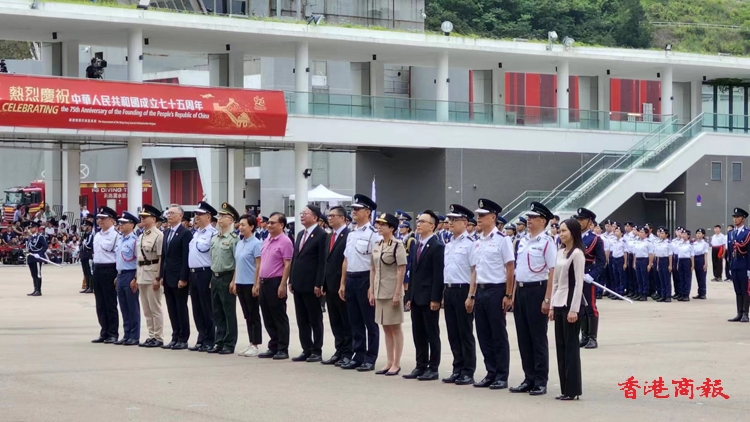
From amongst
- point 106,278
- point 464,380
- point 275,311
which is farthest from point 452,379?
point 106,278

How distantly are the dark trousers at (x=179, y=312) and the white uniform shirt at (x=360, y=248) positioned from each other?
10.5 feet

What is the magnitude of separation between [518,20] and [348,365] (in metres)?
65.6

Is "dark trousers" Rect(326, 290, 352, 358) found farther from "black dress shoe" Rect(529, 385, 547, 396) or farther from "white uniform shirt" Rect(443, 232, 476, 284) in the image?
"black dress shoe" Rect(529, 385, 547, 396)

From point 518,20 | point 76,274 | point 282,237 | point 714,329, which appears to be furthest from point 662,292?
point 518,20

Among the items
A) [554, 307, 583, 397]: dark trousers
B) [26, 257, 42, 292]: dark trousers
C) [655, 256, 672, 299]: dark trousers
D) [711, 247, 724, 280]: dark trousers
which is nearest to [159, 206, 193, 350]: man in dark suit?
[554, 307, 583, 397]: dark trousers

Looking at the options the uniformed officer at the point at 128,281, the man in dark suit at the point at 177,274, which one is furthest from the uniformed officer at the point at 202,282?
the uniformed officer at the point at 128,281

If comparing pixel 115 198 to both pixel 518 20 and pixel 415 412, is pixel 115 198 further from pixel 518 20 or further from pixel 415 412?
pixel 415 412

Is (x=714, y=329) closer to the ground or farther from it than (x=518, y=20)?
closer to the ground

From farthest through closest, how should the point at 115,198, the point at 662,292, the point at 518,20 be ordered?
the point at 518,20, the point at 115,198, the point at 662,292

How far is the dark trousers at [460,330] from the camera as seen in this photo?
12906 mm

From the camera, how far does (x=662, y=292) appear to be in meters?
27.2

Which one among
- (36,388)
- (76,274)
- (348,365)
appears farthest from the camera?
(76,274)

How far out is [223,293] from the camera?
51.4 ft

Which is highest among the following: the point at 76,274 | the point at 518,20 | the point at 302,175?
the point at 518,20
